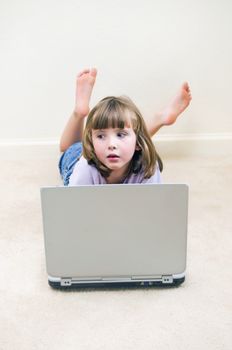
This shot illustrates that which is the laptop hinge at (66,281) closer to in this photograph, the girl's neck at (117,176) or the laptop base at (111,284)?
the laptop base at (111,284)

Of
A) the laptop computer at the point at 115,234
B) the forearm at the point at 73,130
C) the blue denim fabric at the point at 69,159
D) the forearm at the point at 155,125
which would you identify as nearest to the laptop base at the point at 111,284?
the laptop computer at the point at 115,234

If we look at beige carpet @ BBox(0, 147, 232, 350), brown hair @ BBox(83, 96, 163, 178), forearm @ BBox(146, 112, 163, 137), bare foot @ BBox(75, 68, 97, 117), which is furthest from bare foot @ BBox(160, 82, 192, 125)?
brown hair @ BBox(83, 96, 163, 178)

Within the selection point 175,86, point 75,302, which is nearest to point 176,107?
point 175,86

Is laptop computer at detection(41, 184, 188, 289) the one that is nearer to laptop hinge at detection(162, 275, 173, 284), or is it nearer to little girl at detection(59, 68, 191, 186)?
laptop hinge at detection(162, 275, 173, 284)

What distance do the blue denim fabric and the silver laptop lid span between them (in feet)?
1.35

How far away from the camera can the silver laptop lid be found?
84 cm

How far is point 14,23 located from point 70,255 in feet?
3.37

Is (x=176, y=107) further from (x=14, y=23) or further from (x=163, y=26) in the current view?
(x=14, y=23)

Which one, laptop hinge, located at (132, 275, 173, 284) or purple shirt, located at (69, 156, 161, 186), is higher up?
purple shirt, located at (69, 156, 161, 186)

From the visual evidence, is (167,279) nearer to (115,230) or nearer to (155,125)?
(115,230)

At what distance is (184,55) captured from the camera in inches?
63.4

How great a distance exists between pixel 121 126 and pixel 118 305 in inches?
14.3

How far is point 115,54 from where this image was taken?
160cm

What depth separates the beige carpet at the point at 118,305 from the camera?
0.77 meters
